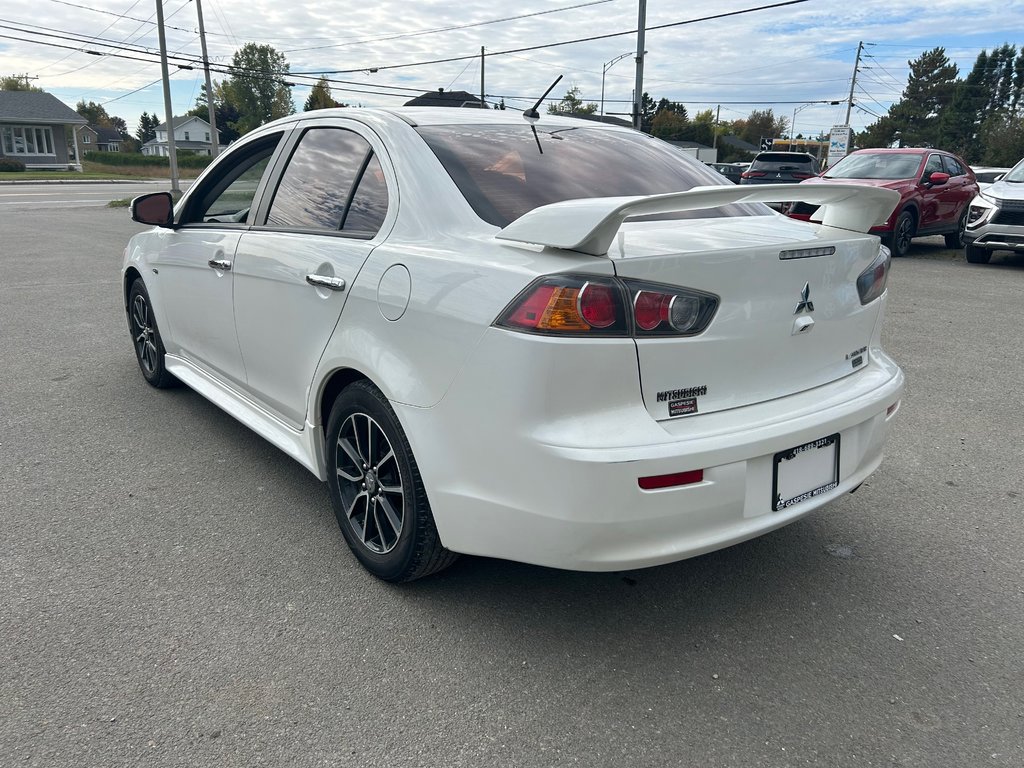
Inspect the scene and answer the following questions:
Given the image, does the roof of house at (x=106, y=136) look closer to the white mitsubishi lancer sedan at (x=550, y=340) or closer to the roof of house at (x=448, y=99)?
the roof of house at (x=448, y=99)

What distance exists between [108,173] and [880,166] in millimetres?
57344

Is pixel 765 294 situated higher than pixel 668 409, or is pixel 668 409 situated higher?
pixel 765 294

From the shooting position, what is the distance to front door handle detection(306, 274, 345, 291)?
2.73 m

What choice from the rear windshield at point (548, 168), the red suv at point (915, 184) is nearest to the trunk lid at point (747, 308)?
the rear windshield at point (548, 168)

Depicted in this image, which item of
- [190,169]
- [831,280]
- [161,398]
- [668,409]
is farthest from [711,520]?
[190,169]

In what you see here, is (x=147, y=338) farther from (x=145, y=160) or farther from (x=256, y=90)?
(x=256, y=90)

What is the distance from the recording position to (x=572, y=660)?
2424mm

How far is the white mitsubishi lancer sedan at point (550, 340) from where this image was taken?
6.83ft

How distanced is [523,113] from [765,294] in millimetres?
1597

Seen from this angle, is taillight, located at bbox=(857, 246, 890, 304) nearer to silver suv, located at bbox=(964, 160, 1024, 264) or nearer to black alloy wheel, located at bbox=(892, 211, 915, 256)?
silver suv, located at bbox=(964, 160, 1024, 264)

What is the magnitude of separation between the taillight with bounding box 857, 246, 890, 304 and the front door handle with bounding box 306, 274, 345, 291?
5.92 ft

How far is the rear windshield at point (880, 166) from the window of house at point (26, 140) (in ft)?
204

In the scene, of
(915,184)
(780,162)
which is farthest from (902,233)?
(780,162)

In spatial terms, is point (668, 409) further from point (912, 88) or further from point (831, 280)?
point (912, 88)
